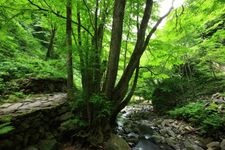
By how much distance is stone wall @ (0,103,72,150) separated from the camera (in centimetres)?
399

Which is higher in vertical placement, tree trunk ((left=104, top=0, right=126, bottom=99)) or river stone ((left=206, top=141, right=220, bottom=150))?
tree trunk ((left=104, top=0, right=126, bottom=99))

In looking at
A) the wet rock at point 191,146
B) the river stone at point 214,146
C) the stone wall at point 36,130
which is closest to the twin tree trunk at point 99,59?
the stone wall at point 36,130

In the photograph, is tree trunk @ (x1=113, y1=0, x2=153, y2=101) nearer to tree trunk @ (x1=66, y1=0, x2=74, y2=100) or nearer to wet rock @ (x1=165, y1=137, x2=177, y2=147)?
tree trunk @ (x1=66, y1=0, x2=74, y2=100)

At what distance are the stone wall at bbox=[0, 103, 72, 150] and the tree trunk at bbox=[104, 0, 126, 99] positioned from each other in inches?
54.6

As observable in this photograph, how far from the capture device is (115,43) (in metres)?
5.69

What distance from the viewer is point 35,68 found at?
8312mm

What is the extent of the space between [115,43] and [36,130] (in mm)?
2922

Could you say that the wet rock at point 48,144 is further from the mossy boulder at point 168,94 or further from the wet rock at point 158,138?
the mossy boulder at point 168,94

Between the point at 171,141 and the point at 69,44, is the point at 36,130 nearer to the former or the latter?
the point at 69,44

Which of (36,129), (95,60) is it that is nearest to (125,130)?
(95,60)

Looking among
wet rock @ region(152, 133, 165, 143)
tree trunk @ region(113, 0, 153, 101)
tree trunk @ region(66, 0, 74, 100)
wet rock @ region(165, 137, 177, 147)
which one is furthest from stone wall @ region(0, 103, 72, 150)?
wet rock @ region(165, 137, 177, 147)

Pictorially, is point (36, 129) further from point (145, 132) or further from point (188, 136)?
point (188, 136)

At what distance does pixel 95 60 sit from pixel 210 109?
6099 millimetres

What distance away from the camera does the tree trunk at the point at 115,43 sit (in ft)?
18.0
